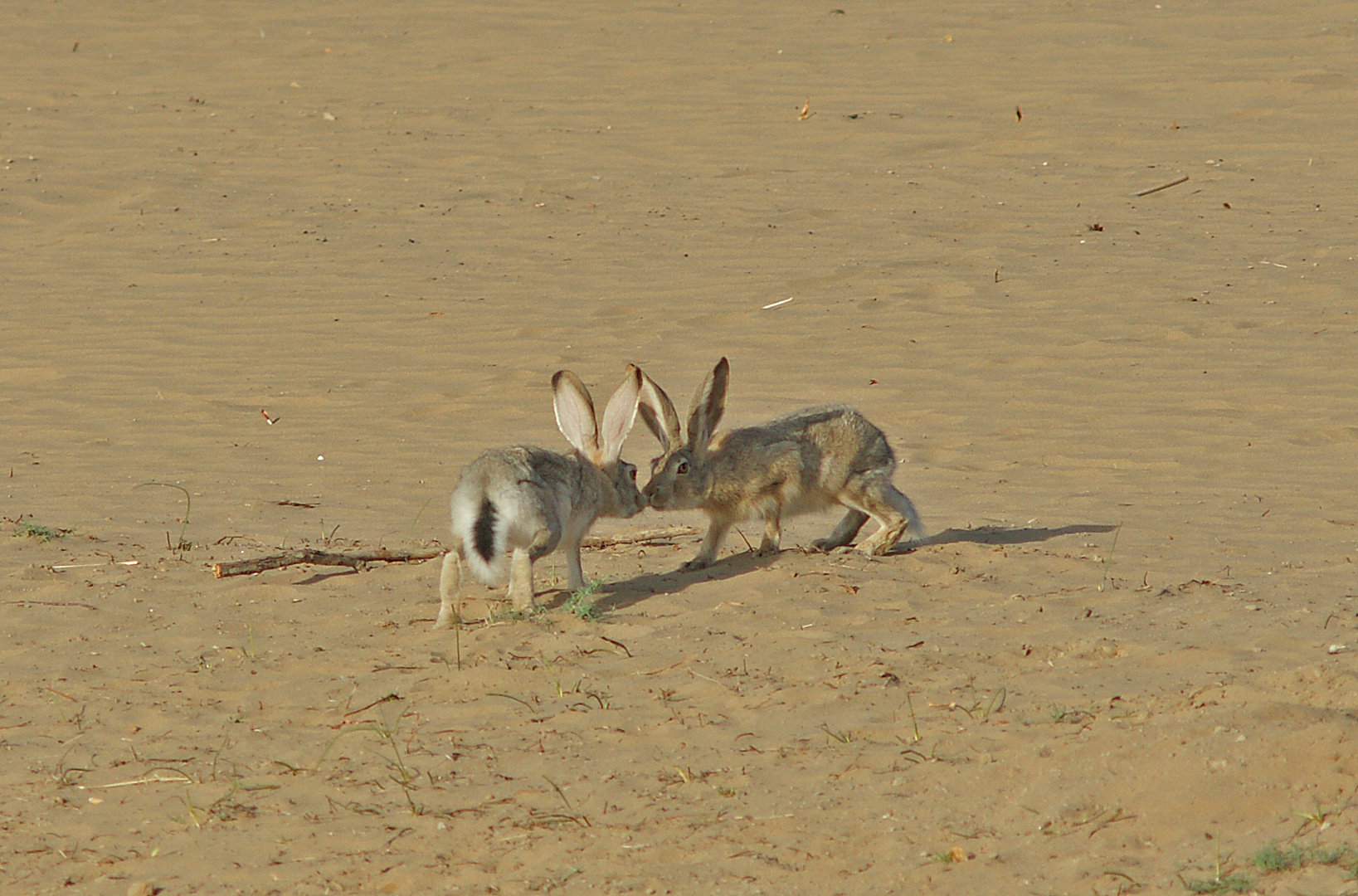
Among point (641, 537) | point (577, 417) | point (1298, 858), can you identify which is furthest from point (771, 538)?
point (1298, 858)

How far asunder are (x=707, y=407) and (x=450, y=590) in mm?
1622

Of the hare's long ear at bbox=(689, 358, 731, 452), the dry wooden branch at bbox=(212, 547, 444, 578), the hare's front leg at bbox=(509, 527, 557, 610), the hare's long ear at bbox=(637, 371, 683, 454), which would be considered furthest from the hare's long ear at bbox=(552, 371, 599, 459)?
the hare's front leg at bbox=(509, 527, 557, 610)

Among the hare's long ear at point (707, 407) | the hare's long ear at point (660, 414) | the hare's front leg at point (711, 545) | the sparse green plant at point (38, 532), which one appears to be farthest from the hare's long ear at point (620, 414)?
the sparse green plant at point (38, 532)

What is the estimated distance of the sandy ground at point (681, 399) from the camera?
14.5ft

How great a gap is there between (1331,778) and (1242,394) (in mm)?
6080

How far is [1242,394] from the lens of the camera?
9.91 metres

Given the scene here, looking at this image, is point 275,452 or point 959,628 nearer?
point 959,628

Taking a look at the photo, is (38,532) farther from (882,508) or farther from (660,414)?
(882,508)

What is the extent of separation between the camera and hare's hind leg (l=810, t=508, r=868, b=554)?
7414 mm

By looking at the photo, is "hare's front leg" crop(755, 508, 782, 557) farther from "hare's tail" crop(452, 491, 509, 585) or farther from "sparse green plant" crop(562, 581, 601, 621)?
"hare's tail" crop(452, 491, 509, 585)

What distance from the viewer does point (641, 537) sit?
780 centimetres

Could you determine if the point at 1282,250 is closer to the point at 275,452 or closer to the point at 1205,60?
the point at 1205,60

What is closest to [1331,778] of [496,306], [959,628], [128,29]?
[959,628]

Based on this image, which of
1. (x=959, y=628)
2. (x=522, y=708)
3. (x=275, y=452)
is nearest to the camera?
(x=522, y=708)
